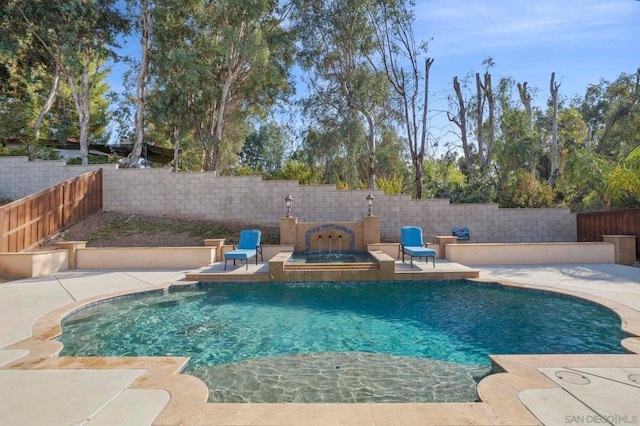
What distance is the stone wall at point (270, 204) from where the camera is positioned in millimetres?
13750

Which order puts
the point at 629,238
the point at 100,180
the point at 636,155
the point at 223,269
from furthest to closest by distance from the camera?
1. the point at 100,180
2. the point at 636,155
3. the point at 629,238
4. the point at 223,269

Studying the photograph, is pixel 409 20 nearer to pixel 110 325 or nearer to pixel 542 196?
pixel 542 196

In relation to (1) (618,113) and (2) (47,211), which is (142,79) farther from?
(1) (618,113)

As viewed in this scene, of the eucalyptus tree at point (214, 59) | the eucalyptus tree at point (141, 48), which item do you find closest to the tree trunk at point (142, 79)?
the eucalyptus tree at point (141, 48)

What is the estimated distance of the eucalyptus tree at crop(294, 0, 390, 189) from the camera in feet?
53.8

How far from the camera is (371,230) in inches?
477

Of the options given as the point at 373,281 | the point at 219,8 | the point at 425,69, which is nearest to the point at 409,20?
the point at 425,69

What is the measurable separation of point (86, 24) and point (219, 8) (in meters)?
5.90

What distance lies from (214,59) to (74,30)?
571 cm

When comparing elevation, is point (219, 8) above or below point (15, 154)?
above

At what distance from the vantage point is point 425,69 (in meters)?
17.5

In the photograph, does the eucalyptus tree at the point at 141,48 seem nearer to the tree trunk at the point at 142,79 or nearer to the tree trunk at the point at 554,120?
the tree trunk at the point at 142,79

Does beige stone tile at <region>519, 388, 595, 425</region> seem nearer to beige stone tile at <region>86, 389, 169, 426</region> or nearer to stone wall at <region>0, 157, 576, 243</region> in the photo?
beige stone tile at <region>86, 389, 169, 426</region>

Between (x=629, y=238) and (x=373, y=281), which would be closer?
(x=373, y=281)
